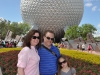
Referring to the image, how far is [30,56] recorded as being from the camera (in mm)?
4363

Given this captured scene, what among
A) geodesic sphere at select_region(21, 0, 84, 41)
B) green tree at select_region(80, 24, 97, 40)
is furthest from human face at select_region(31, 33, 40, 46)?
green tree at select_region(80, 24, 97, 40)

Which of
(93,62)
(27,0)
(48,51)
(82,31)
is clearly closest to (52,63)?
(48,51)

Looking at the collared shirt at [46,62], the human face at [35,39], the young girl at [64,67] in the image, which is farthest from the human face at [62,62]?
the human face at [35,39]

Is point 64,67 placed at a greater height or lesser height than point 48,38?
lesser

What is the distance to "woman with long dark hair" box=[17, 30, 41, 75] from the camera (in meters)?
4.28

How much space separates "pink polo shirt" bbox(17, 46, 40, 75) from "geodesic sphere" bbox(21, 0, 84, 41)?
1200 inches

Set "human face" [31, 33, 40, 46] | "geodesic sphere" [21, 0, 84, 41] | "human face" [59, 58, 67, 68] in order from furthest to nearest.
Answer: "geodesic sphere" [21, 0, 84, 41]
"human face" [59, 58, 67, 68]
"human face" [31, 33, 40, 46]

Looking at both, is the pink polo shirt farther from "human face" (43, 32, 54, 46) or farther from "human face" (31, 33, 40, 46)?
"human face" (43, 32, 54, 46)

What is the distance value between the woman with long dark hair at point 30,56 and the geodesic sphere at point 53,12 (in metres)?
30.4

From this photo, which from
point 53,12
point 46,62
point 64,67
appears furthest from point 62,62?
point 53,12

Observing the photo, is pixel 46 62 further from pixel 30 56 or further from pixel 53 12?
pixel 53 12

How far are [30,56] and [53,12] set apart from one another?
1207 inches

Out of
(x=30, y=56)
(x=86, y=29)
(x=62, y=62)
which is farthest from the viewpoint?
(x=86, y=29)

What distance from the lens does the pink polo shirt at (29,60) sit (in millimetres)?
4293
